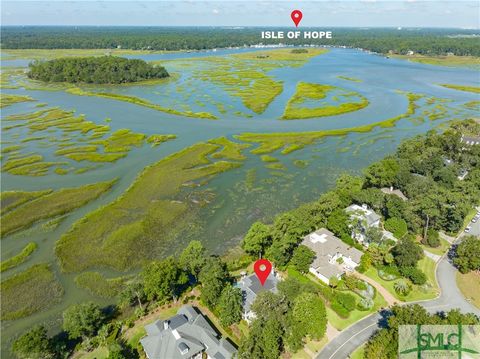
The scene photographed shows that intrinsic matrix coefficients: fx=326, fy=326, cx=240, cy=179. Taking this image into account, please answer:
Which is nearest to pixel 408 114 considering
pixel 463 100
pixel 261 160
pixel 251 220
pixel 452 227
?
pixel 463 100

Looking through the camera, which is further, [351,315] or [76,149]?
[76,149]

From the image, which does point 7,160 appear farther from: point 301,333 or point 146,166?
point 301,333

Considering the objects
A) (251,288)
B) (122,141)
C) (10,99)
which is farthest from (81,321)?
(10,99)

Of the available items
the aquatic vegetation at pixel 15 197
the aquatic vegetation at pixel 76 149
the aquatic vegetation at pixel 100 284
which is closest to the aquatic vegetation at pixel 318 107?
the aquatic vegetation at pixel 76 149

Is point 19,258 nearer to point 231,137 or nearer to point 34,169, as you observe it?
point 34,169

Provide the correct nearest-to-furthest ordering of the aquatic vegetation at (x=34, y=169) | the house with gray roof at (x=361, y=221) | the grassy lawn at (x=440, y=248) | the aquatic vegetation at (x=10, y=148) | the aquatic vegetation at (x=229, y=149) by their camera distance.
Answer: the grassy lawn at (x=440, y=248) < the house with gray roof at (x=361, y=221) < the aquatic vegetation at (x=34, y=169) < the aquatic vegetation at (x=229, y=149) < the aquatic vegetation at (x=10, y=148)

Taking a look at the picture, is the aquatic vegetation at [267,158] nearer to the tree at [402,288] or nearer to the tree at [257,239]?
the tree at [257,239]
